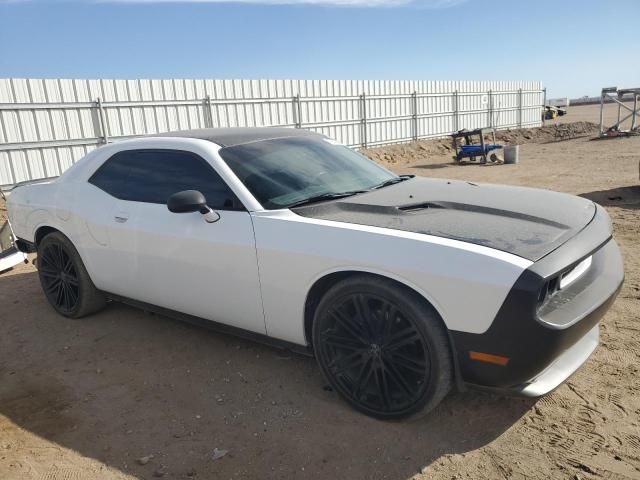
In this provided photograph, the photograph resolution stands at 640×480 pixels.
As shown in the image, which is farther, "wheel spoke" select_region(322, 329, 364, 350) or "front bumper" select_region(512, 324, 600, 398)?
"wheel spoke" select_region(322, 329, 364, 350)

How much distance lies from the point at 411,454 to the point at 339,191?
1729 millimetres

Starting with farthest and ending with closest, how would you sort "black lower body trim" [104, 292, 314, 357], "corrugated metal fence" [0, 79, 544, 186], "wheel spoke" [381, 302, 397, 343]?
"corrugated metal fence" [0, 79, 544, 186], "black lower body trim" [104, 292, 314, 357], "wheel spoke" [381, 302, 397, 343]

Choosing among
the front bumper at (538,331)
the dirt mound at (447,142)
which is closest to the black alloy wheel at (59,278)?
the front bumper at (538,331)

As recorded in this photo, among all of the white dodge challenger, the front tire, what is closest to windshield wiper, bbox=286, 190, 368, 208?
the white dodge challenger

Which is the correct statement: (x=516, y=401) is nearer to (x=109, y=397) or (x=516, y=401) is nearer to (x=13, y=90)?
(x=109, y=397)

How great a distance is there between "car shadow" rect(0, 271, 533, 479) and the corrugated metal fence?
8370 mm

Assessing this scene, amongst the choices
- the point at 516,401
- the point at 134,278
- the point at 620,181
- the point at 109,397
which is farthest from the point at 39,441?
the point at 620,181

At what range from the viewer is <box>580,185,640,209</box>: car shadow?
28.0 ft

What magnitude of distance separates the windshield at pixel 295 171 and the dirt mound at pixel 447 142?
615 inches

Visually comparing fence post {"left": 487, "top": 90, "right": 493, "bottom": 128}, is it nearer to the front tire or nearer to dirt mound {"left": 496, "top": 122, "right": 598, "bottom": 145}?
dirt mound {"left": 496, "top": 122, "right": 598, "bottom": 145}

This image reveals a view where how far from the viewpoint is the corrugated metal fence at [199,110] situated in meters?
10.9

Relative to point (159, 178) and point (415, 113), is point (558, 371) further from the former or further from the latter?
point (415, 113)

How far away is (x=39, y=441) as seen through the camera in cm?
285

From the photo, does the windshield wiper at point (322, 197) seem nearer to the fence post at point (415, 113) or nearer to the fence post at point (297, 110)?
the fence post at point (297, 110)
